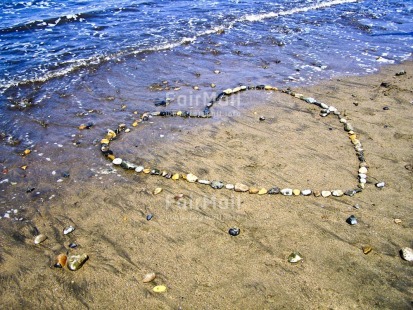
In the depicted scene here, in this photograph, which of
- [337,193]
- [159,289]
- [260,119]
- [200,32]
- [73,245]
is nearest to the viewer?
[159,289]

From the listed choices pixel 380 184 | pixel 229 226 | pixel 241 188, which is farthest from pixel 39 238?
pixel 380 184

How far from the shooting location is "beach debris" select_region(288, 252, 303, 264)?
5.11 m

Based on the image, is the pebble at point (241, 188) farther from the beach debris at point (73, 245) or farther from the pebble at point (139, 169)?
the beach debris at point (73, 245)

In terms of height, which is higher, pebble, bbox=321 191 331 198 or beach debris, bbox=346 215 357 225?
pebble, bbox=321 191 331 198

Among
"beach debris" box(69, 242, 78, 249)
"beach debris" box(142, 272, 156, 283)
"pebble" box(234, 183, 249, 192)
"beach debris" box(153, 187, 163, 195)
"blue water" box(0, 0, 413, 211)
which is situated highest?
"blue water" box(0, 0, 413, 211)

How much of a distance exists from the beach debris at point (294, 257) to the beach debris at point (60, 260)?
12.0 feet

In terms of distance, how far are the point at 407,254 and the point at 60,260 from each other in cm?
555

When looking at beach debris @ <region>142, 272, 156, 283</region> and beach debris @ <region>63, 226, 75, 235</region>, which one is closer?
beach debris @ <region>142, 272, 156, 283</region>

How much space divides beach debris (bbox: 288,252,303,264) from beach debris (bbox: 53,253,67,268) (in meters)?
3.65

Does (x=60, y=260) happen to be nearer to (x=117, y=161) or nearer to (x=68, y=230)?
(x=68, y=230)

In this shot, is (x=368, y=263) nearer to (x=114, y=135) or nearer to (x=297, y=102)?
(x=297, y=102)

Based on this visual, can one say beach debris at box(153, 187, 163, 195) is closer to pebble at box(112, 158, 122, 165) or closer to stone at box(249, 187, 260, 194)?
pebble at box(112, 158, 122, 165)

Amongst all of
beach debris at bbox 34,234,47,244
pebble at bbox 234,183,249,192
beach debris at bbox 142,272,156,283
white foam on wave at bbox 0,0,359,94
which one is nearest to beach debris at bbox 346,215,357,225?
pebble at bbox 234,183,249,192

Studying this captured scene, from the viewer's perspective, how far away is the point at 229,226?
579 centimetres
